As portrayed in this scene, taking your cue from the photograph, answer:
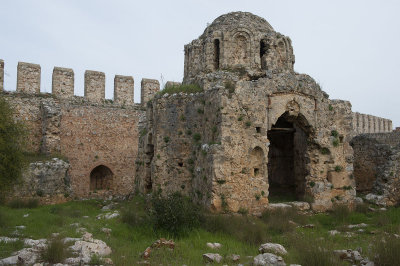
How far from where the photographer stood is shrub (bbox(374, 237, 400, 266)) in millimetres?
6629

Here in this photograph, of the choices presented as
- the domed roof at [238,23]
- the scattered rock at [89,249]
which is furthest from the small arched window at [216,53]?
the scattered rock at [89,249]

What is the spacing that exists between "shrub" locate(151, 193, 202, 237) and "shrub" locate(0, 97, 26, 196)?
3.89m

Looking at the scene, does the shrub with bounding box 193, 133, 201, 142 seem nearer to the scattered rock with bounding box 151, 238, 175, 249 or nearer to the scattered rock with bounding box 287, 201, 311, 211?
the scattered rock with bounding box 287, 201, 311, 211

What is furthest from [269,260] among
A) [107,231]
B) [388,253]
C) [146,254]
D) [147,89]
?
[147,89]

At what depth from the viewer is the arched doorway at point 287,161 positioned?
15.2m

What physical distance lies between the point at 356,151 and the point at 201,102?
878cm

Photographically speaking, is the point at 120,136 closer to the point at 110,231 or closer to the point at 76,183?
the point at 76,183

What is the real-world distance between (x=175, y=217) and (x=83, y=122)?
1250cm

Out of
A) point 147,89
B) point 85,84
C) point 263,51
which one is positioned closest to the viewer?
point 263,51

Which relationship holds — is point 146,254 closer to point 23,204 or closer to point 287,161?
point 23,204

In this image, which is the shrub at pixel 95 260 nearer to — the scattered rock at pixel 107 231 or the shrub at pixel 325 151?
the scattered rock at pixel 107 231

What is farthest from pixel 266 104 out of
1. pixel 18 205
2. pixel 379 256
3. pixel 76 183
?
pixel 76 183

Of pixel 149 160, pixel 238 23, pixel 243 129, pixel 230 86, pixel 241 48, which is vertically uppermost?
pixel 238 23

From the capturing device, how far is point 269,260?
7258 millimetres
